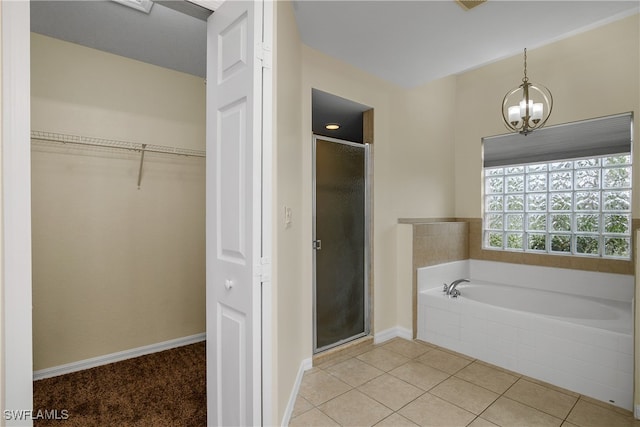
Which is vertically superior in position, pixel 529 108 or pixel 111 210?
pixel 529 108

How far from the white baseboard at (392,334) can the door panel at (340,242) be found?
151mm

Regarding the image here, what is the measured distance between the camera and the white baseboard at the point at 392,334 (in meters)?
3.12

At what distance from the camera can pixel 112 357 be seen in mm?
2723

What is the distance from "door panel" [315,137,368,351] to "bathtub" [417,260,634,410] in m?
0.71

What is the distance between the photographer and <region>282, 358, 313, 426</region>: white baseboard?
187 centimetres

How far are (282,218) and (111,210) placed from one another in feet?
5.96

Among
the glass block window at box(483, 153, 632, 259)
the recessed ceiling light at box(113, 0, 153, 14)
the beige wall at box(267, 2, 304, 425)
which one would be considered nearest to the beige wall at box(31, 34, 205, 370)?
the recessed ceiling light at box(113, 0, 153, 14)

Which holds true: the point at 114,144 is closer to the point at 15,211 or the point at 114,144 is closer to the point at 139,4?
the point at 139,4

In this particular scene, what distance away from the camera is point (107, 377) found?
2.46 m

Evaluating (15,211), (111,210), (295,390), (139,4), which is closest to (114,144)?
(111,210)

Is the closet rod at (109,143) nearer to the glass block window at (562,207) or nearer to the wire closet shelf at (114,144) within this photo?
the wire closet shelf at (114,144)

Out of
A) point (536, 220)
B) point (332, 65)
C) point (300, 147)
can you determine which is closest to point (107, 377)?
point (300, 147)

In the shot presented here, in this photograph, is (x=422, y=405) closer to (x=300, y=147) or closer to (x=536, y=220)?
(x=300, y=147)

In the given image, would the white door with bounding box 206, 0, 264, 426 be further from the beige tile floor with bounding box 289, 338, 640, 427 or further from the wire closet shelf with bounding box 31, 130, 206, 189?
the wire closet shelf with bounding box 31, 130, 206, 189
